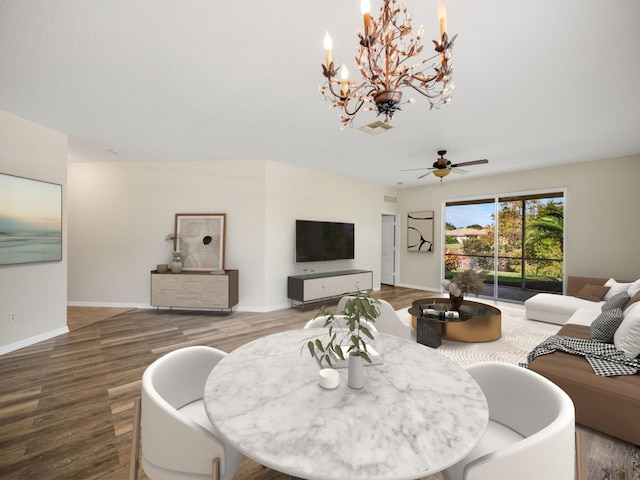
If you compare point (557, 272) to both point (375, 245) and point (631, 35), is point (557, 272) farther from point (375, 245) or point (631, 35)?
point (631, 35)

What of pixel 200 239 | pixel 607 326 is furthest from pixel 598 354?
pixel 200 239

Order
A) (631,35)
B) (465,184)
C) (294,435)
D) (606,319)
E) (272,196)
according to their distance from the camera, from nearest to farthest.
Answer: (294,435)
(631,35)
(606,319)
(272,196)
(465,184)

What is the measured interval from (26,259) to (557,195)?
325 inches

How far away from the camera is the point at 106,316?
14.8 ft

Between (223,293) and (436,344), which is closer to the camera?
(436,344)

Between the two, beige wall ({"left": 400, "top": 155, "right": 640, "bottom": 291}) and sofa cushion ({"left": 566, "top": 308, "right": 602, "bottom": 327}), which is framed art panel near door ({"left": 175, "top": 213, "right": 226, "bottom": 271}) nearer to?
sofa cushion ({"left": 566, "top": 308, "right": 602, "bottom": 327})

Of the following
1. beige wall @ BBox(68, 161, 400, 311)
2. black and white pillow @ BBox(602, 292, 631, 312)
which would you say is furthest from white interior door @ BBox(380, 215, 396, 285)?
black and white pillow @ BBox(602, 292, 631, 312)

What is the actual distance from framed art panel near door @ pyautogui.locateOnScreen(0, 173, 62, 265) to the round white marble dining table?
11.6 feet

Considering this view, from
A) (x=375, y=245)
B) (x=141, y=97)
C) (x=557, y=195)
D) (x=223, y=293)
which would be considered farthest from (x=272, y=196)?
(x=557, y=195)

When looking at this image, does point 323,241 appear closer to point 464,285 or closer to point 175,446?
point 464,285

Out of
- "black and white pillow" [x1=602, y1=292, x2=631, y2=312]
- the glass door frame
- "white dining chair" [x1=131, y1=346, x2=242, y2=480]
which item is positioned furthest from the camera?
the glass door frame

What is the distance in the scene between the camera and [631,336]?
6.85 ft

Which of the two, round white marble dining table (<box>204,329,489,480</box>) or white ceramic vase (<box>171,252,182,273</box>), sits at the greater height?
white ceramic vase (<box>171,252,182,273</box>)

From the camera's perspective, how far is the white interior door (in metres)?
7.77
